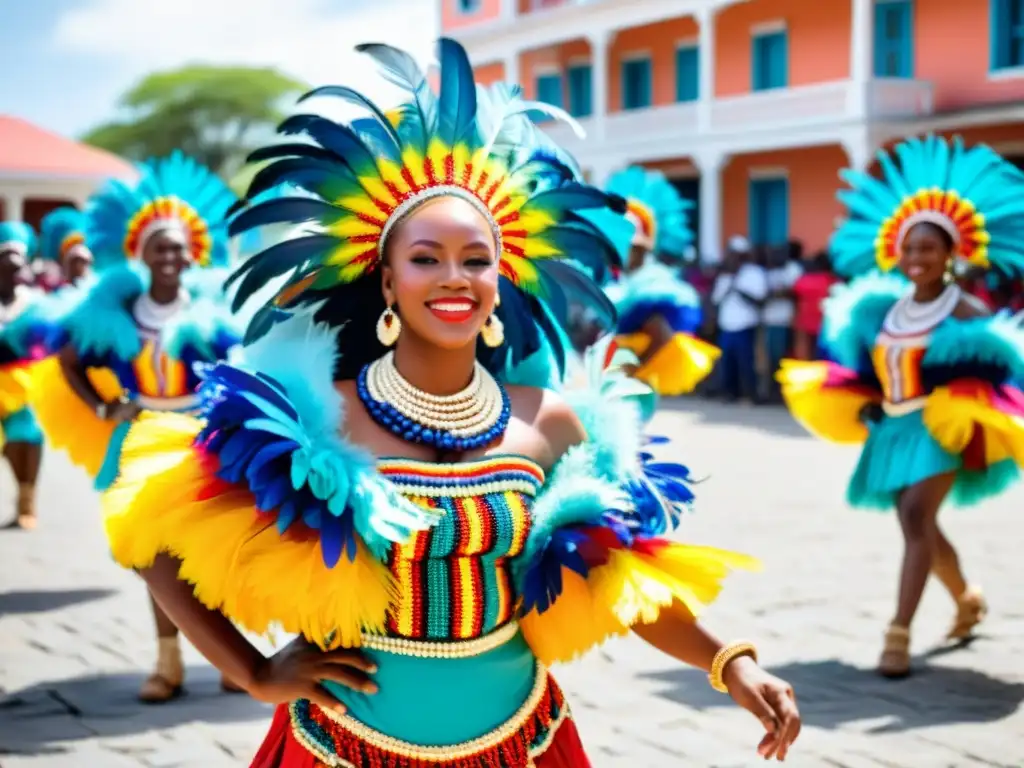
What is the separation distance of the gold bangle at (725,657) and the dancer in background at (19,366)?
24.5 ft

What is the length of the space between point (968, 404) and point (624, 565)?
3.48m

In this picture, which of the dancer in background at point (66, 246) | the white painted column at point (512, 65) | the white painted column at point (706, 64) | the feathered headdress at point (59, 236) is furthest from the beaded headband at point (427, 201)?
the white painted column at point (512, 65)

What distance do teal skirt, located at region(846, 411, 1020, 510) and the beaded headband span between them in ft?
12.1

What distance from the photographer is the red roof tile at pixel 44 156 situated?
4044cm

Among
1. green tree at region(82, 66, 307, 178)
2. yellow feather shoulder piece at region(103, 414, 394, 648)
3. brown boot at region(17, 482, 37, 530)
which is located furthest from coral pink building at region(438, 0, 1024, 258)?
green tree at region(82, 66, 307, 178)

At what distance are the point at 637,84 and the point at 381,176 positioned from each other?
88.3ft

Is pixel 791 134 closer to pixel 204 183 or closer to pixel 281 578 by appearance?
pixel 204 183

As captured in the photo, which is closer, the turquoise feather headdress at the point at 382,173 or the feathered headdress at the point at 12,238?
the turquoise feather headdress at the point at 382,173

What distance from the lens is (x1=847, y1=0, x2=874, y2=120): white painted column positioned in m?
21.7

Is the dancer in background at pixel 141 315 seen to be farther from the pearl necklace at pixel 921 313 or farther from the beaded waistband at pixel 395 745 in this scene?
the beaded waistband at pixel 395 745

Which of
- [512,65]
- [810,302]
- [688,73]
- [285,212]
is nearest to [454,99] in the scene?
[285,212]

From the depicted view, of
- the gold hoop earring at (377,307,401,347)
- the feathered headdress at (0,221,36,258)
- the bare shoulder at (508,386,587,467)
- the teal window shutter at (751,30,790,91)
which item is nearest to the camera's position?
the gold hoop earring at (377,307,401,347)

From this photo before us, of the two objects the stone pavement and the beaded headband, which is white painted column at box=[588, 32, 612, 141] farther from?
the beaded headband

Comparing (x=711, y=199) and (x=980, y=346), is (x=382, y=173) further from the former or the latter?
(x=711, y=199)
